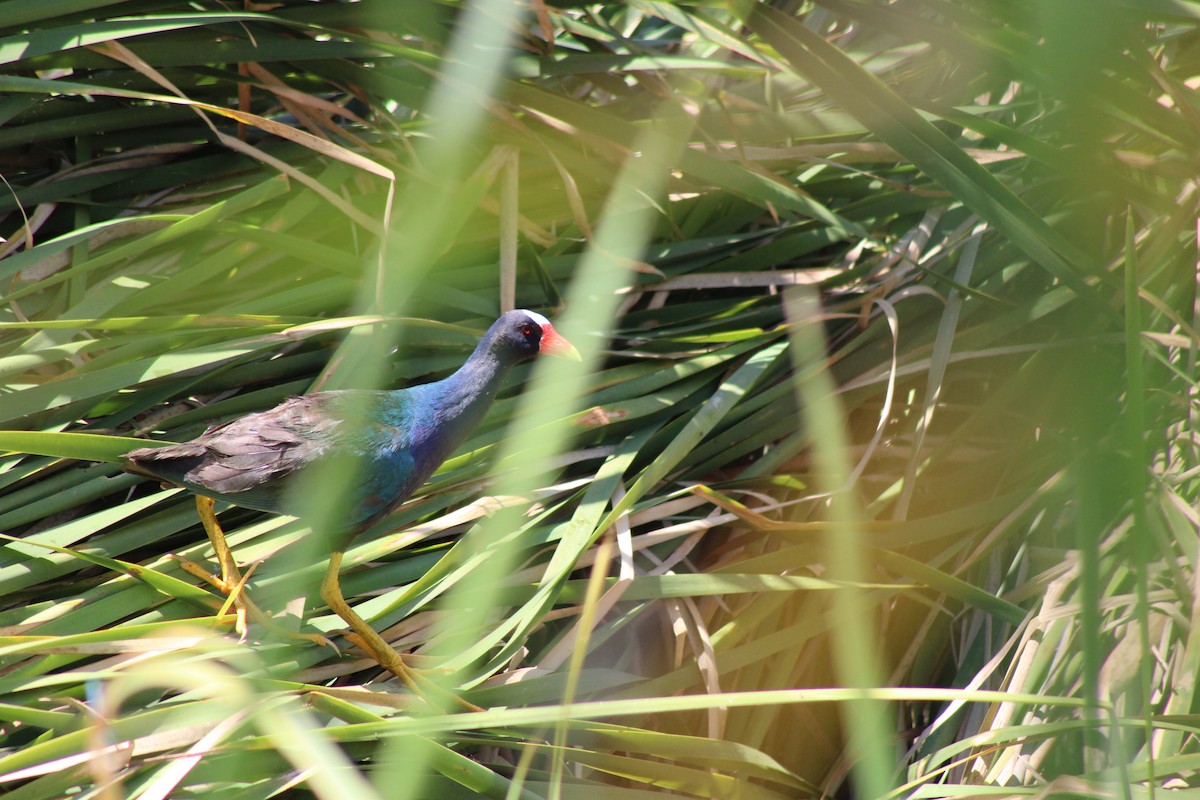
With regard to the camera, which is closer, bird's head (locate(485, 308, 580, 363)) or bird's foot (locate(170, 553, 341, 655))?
bird's foot (locate(170, 553, 341, 655))

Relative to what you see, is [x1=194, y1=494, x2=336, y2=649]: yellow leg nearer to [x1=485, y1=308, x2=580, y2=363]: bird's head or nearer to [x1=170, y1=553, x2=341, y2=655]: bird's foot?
[x1=170, y1=553, x2=341, y2=655]: bird's foot

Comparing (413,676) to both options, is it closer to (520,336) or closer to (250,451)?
(250,451)

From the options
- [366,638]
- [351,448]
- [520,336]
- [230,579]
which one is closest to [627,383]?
[520,336]

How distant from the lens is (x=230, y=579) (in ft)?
7.34

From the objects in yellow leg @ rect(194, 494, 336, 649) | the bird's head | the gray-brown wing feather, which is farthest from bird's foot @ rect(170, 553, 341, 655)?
the bird's head

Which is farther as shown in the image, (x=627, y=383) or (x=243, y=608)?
(x=627, y=383)

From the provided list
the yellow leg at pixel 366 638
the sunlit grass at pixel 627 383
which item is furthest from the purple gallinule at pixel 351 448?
the sunlit grass at pixel 627 383

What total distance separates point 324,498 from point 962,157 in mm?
1627

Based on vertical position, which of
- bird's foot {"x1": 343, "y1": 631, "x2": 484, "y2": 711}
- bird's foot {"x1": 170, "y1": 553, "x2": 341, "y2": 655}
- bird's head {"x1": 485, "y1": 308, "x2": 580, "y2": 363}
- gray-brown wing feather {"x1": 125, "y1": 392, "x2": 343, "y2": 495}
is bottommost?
bird's foot {"x1": 343, "y1": 631, "x2": 484, "y2": 711}

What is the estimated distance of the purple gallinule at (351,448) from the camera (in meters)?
2.13

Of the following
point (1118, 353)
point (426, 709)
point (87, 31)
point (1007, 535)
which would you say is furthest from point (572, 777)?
point (87, 31)

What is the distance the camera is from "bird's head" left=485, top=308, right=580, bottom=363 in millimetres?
2494

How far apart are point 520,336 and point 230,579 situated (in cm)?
97

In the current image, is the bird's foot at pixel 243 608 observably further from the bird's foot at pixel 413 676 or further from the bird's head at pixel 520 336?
the bird's head at pixel 520 336
